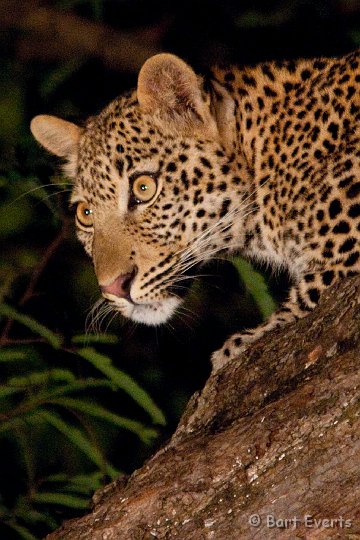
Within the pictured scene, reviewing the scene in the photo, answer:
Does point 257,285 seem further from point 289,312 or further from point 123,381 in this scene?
point 289,312

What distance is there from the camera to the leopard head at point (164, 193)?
14.3 feet

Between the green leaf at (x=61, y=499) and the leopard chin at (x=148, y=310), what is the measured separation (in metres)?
1.26

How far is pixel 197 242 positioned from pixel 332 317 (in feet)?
3.60

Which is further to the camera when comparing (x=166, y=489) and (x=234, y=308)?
(x=234, y=308)

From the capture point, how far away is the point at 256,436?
3.17 metres

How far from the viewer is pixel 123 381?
521cm

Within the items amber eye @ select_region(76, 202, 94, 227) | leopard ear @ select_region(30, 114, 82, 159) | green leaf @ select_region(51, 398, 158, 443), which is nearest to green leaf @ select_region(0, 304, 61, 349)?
green leaf @ select_region(51, 398, 158, 443)

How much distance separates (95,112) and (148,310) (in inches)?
95.8

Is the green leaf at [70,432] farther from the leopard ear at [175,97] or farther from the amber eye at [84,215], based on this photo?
the leopard ear at [175,97]

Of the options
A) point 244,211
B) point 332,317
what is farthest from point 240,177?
point 332,317

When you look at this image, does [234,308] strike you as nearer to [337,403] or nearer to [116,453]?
[116,453]

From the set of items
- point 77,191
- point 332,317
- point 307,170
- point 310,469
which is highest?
point 77,191

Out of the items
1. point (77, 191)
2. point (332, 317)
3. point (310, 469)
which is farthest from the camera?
point (77, 191)

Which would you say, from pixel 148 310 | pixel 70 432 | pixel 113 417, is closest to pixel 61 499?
pixel 70 432
